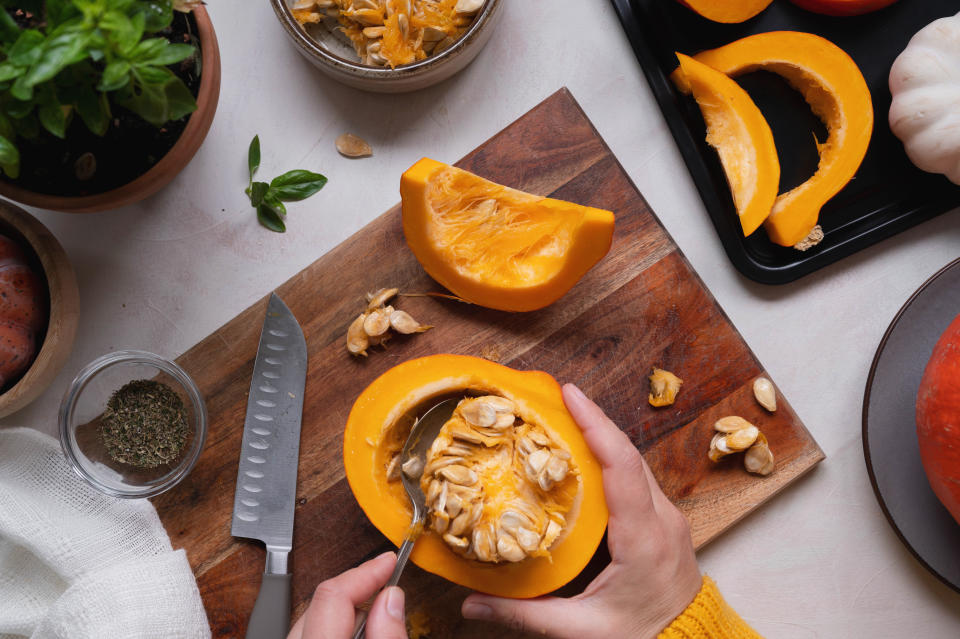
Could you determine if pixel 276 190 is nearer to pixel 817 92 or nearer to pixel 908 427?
pixel 817 92

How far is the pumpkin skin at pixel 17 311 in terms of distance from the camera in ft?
3.46

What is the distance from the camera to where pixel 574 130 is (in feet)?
4.13

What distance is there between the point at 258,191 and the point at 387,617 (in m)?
0.75

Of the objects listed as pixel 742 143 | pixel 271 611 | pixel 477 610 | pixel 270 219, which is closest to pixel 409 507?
pixel 477 610

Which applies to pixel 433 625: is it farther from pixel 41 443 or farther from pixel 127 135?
pixel 127 135

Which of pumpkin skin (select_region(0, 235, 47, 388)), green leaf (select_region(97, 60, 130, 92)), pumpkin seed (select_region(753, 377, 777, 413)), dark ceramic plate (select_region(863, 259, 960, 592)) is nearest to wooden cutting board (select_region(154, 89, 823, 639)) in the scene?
pumpkin seed (select_region(753, 377, 777, 413))

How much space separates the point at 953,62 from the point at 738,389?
26.9 inches

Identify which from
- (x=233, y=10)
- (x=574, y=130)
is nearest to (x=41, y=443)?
(x=233, y=10)

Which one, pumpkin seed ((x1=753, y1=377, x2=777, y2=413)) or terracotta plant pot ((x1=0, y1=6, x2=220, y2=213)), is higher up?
terracotta plant pot ((x1=0, y1=6, x2=220, y2=213))

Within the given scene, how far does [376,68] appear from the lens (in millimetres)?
1181

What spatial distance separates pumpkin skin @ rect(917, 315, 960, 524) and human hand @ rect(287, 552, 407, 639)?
0.89 meters

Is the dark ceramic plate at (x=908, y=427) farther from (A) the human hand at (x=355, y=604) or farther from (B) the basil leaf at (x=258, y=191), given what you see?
(B) the basil leaf at (x=258, y=191)

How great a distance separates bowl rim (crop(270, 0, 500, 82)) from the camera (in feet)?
3.82

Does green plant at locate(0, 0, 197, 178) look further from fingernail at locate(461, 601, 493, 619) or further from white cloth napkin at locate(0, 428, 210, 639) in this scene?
fingernail at locate(461, 601, 493, 619)
